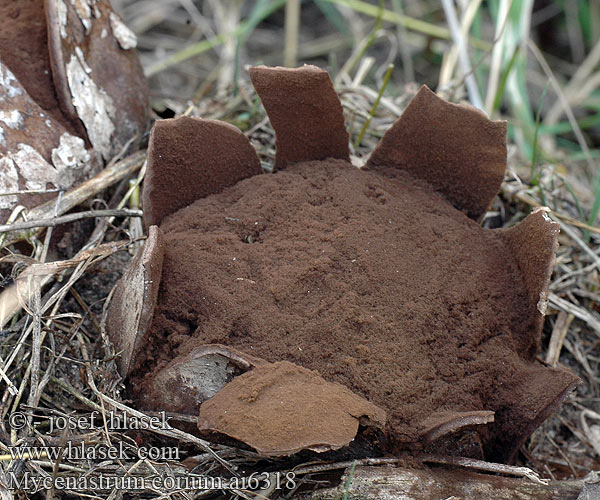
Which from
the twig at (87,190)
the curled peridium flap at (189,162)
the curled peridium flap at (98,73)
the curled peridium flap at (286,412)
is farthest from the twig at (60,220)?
the curled peridium flap at (286,412)

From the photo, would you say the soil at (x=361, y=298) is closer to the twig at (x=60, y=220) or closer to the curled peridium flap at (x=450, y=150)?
the curled peridium flap at (x=450, y=150)

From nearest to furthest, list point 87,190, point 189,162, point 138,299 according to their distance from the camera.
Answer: point 138,299, point 189,162, point 87,190

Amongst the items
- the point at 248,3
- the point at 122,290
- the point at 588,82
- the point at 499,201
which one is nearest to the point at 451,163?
the point at 499,201

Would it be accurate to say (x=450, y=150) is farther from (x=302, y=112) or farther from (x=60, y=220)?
(x=60, y=220)

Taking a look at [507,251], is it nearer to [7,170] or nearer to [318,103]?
[318,103]

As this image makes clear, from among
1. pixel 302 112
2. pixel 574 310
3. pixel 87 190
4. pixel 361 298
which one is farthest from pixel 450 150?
pixel 87 190

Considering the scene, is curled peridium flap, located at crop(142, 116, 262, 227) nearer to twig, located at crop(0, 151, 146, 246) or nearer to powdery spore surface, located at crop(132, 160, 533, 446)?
powdery spore surface, located at crop(132, 160, 533, 446)

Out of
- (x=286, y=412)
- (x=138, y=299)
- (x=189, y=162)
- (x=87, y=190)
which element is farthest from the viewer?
(x=87, y=190)

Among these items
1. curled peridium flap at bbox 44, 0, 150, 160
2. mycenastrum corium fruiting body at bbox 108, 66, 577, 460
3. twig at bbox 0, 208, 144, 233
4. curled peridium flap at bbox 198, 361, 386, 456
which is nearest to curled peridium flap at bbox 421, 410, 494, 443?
mycenastrum corium fruiting body at bbox 108, 66, 577, 460
